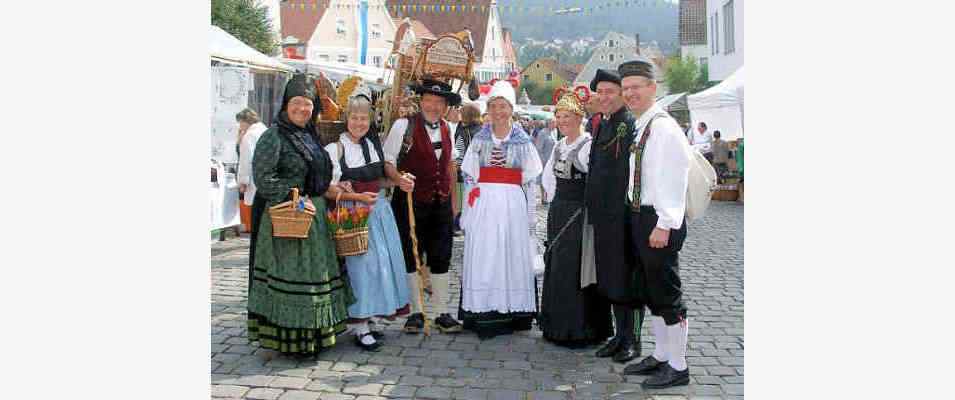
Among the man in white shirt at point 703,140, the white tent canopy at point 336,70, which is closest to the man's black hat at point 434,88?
the white tent canopy at point 336,70

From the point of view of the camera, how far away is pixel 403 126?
16.7ft

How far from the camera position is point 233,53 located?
359 inches

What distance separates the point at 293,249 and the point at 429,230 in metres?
1.16

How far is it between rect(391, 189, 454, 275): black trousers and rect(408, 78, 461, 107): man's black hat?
713 millimetres

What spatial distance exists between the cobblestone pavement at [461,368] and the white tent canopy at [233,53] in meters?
4.11

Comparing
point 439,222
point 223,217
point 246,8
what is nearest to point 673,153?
point 439,222

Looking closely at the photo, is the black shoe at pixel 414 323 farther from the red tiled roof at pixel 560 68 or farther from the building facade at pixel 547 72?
the building facade at pixel 547 72

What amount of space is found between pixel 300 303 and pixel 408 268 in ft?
3.32

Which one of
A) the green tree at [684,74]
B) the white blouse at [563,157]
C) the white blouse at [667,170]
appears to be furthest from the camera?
the green tree at [684,74]

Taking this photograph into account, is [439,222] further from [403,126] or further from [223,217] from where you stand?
[223,217]

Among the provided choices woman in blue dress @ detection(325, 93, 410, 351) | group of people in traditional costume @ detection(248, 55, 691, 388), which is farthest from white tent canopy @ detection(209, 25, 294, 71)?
woman in blue dress @ detection(325, 93, 410, 351)

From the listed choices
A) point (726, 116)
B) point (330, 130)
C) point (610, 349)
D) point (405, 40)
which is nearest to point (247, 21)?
point (726, 116)

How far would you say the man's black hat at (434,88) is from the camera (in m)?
5.13

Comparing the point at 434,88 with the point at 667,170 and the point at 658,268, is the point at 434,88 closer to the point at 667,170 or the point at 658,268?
the point at 667,170
